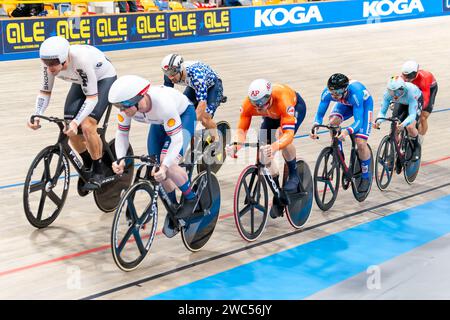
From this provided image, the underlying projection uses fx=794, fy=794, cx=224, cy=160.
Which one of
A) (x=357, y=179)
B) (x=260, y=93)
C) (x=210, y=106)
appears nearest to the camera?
(x=260, y=93)

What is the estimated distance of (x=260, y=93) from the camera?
5.29 m

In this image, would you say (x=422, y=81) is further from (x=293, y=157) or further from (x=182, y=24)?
(x=182, y=24)

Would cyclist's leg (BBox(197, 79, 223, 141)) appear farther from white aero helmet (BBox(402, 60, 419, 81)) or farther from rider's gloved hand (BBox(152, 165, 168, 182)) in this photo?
rider's gloved hand (BBox(152, 165, 168, 182))

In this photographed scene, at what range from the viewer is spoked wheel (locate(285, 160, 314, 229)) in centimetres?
585

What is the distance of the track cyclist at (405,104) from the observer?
22.8 ft

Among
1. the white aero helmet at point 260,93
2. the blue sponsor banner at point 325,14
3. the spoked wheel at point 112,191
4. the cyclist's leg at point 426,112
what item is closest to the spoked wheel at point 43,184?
the spoked wheel at point 112,191

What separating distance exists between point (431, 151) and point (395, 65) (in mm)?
6359

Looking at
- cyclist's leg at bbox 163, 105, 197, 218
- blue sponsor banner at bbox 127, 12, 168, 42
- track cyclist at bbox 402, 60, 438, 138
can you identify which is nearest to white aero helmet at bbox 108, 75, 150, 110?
cyclist's leg at bbox 163, 105, 197, 218

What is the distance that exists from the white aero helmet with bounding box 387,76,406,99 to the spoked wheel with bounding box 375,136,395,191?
0.40 m

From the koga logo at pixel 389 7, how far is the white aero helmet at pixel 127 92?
1636 centimetres

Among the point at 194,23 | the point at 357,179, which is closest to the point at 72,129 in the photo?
the point at 357,179

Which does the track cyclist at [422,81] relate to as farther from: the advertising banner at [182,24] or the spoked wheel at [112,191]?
the advertising banner at [182,24]

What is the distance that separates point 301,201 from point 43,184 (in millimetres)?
1882

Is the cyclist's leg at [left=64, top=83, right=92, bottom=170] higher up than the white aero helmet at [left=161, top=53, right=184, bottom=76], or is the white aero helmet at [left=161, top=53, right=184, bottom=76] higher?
the white aero helmet at [left=161, top=53, right=184, bottom=76]
